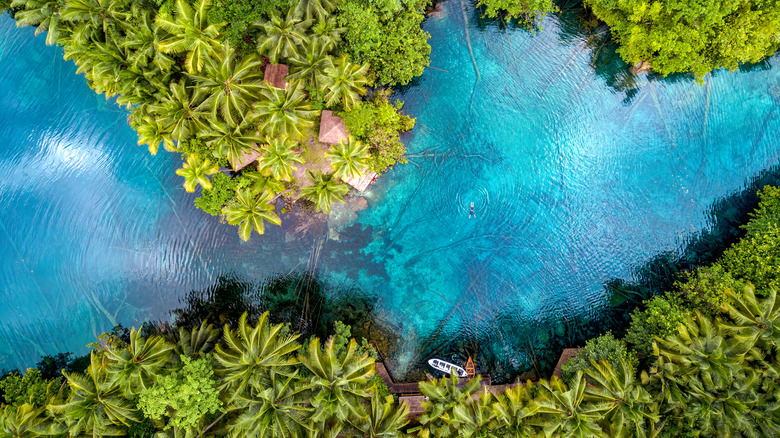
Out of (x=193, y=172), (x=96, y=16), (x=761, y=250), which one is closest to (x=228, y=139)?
(x=193, y=172)

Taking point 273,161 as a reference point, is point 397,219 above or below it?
below

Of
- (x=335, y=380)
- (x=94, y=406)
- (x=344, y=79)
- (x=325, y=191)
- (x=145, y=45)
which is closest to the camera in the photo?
(x=344, y=79)

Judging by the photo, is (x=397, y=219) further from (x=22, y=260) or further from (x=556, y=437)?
(x=22, y=260)

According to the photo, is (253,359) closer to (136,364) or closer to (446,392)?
(136,364)

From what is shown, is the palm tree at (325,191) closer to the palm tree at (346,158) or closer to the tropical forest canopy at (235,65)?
the tropical forest canopy at (235,65)

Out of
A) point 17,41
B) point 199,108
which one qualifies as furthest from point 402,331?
point 17,41

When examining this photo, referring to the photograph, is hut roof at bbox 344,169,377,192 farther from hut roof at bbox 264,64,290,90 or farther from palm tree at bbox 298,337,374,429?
palm tree at bbox 298,337,374,429
